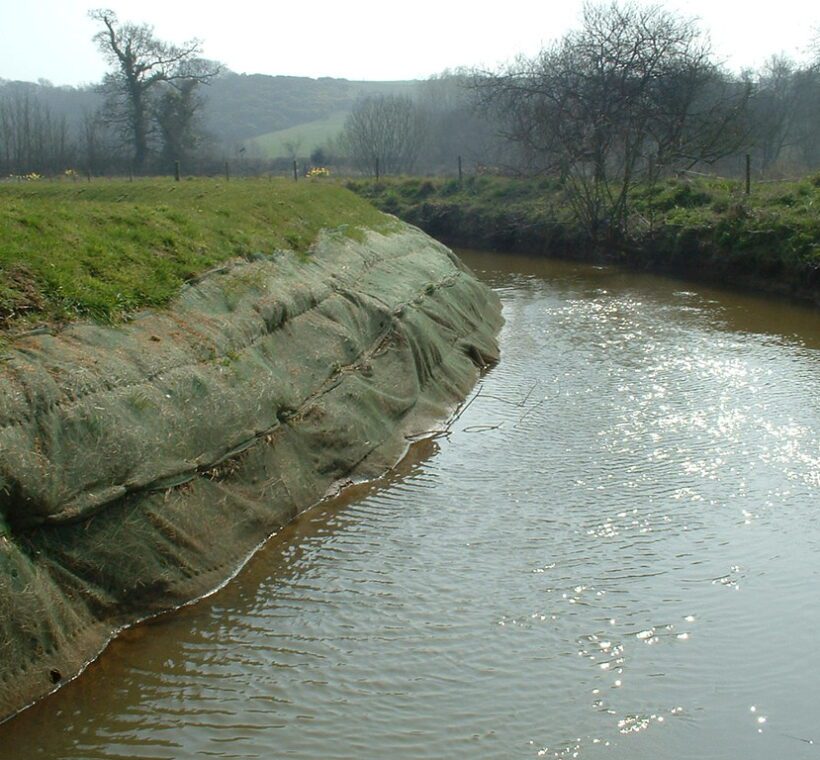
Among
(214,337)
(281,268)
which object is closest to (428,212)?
(281,268)

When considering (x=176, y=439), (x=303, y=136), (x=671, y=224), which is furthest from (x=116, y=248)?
(x=303, y=136)

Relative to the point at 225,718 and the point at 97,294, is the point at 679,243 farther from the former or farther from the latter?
the point at 225,718

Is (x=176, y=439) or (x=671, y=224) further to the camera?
(x=671, y=224)

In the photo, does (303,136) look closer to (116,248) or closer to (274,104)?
(274,104)

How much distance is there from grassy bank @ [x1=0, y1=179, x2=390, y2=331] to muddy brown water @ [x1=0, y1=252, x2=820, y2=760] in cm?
216

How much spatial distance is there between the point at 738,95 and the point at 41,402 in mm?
26576

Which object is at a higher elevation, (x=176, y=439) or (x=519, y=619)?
(x=176, y=439)

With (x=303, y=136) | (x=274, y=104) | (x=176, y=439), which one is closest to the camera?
(x=176, y=439)

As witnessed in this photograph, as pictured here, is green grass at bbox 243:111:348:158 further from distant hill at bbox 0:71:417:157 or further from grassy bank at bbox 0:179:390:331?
grassy bank at bbox 0:179:390:331

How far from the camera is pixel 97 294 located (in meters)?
6.67

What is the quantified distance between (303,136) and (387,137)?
3389cm

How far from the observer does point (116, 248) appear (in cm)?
786

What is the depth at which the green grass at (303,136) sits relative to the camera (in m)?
71.1

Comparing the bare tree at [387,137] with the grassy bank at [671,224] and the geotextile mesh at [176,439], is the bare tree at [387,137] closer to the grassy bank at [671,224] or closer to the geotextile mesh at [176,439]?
the grassy bank at [671,224]
